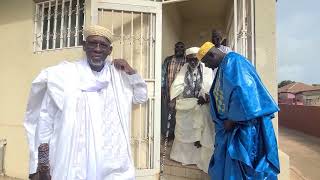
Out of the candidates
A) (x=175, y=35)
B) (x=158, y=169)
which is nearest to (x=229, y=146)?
(x=158, y=169)

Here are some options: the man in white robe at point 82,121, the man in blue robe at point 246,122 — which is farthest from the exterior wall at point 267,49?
the man in white robe at point 82,121

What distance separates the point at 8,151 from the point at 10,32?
208 cm

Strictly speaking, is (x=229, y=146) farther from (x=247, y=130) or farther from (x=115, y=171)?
(x=115, y=171)

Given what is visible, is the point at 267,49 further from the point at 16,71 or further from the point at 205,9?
the point at 205,9

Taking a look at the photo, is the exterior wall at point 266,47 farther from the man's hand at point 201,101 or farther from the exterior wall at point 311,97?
the exterior wall at point 311,97

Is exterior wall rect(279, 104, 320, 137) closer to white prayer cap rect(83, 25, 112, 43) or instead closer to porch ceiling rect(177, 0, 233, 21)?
porch ceiling rect(177, 0, 233, 21)

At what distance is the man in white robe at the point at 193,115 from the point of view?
418 centimetres

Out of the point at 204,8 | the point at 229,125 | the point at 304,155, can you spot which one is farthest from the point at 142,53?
the point at 304,155

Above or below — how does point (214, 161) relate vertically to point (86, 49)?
below

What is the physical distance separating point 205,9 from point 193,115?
4228 mm

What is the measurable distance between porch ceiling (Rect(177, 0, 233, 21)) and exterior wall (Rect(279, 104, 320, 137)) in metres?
7.43

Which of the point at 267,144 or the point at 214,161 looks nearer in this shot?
the point at 267,144

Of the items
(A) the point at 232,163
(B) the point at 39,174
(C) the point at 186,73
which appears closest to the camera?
(B) the point at 39,174

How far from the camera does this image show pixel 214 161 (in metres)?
2.95
